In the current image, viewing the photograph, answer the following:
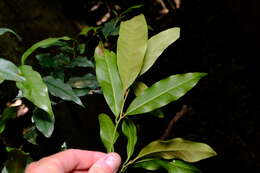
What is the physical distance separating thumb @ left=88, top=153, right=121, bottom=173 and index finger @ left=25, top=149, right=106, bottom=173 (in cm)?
10

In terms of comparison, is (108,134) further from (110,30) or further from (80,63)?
(110,30)

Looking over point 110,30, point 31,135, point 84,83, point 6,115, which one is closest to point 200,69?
point 110,30

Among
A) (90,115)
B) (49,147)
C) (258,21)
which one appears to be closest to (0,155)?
(49,147)

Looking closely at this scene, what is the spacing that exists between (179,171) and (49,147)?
602mm

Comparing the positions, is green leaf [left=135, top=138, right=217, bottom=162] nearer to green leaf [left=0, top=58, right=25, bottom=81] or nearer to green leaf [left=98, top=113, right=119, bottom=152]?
green leaf [left=98, top=113, right=119, bottom=152]

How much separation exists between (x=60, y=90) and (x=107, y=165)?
0.25 metres

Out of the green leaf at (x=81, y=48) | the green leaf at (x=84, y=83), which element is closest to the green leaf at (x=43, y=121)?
the green leaf at (x=84, y=83)

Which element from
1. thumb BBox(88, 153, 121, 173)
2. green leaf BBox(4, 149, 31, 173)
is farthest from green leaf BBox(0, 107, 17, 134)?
thumb BBox(88, 153, 121, 173)

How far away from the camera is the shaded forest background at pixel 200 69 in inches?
44.2

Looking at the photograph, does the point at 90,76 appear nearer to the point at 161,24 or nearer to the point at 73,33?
the point at 73,33

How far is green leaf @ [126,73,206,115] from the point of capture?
72cm

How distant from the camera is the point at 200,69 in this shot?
2.26 m

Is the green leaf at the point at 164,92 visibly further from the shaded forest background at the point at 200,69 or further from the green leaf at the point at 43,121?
the shaded forest background at the point at 200,69

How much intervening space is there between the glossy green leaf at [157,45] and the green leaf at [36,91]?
0.88 ft
